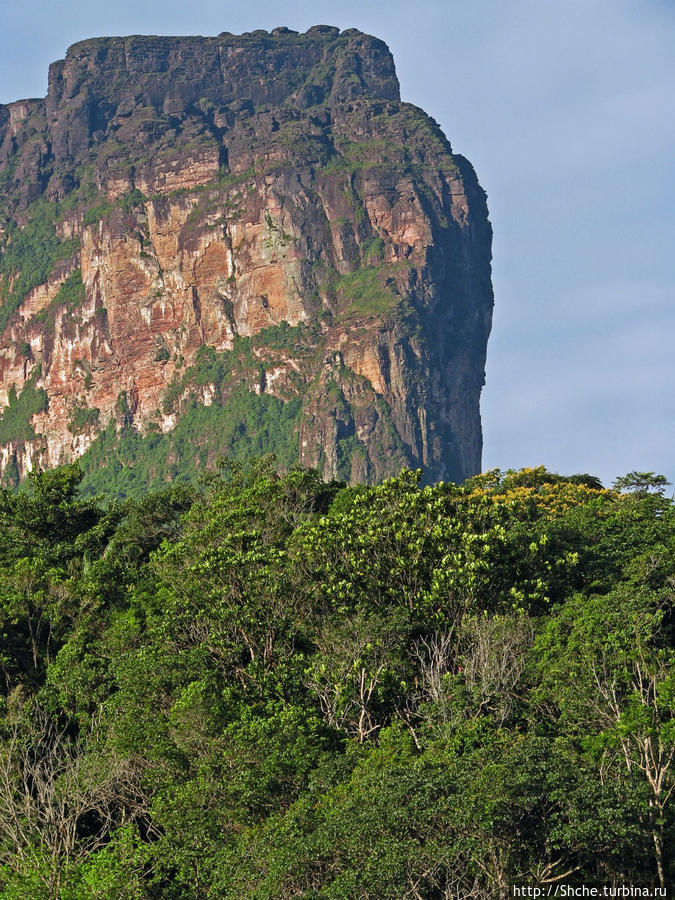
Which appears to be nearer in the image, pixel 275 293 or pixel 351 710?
pixel 351 710

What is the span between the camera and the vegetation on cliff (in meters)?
22.9

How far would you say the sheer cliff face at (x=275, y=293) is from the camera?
15075 centimetres

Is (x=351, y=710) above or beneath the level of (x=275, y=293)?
beneath

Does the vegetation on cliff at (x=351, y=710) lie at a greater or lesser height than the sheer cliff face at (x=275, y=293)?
lesser

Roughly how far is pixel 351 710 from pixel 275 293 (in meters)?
129

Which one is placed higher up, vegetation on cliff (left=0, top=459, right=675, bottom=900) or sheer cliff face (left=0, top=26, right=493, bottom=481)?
sheer cliff face (left=0, top=26, right=493, bottom=481)

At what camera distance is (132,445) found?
16162 centimetres

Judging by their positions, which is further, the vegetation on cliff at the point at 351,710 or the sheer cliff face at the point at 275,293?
the sheer cliff face at the point at 275,293

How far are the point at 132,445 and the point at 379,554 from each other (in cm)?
13014

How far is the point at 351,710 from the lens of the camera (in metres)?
30.9

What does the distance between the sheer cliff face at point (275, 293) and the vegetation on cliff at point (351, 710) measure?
107687 millimetres

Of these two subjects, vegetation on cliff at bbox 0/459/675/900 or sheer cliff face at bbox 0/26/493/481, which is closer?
vegetation on cliff at bbox 0/459/675/900

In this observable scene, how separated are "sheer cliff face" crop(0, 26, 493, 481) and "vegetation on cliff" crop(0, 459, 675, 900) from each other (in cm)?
10769

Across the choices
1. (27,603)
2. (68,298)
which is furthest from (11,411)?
(27,603)
